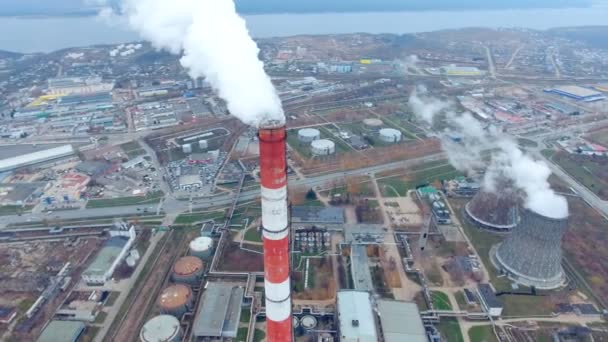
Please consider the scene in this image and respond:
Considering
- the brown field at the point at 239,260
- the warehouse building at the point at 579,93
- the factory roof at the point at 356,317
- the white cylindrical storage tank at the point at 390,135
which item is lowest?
the brown field at the point at 239,260

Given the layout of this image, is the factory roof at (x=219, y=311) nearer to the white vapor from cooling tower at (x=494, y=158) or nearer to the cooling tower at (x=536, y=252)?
the cooling tower at (x=536, y=252)

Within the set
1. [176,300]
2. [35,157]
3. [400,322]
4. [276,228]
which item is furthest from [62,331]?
[35,157]

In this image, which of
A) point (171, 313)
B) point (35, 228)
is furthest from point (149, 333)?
point (35, 228)

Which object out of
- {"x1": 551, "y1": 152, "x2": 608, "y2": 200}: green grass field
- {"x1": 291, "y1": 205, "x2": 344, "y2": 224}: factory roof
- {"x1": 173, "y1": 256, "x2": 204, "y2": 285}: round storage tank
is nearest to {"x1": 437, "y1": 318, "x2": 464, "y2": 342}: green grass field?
{"x1": 291, "y1": 205, "x2": 344, "y2": 224}: factory roof

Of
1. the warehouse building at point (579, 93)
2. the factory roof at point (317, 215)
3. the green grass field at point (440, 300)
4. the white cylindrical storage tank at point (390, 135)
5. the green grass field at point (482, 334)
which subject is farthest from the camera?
the warehouse building at point (579, 93)

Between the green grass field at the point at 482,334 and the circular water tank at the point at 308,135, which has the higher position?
the circular water tank at the point at 308,135

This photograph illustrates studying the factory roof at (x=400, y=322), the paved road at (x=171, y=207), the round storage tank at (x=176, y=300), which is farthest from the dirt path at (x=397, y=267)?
the round storage tank at (x=176, y=300)

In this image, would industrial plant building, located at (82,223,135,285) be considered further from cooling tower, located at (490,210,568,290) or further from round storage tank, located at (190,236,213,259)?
cooling tower, located at (490,210,568,290)
